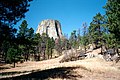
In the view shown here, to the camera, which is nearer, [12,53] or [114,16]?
[114,16]

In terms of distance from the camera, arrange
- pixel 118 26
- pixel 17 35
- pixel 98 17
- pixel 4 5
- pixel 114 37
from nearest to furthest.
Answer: pixel 4 5 < pixel 17 35 < pixel 118 26 < pixel 114 37 < pixel 98 17

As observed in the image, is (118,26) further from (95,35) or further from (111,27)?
(95,35)

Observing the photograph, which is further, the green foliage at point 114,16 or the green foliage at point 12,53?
the green foliage at point 12,53

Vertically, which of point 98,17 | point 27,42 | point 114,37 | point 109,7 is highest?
point 98,17

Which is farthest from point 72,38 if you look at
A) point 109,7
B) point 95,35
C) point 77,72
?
point 77,72

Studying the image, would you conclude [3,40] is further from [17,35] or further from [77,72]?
[77,72]

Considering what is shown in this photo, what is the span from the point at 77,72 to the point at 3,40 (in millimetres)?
Result: 8339

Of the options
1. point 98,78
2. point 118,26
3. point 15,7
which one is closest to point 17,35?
point 15,7

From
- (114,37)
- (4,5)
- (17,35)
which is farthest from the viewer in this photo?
(114,37)

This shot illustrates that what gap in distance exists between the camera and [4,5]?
49.4 ft

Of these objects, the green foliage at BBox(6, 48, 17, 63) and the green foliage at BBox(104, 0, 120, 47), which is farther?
the green foliage at BBox(6, 48, 17, 63)

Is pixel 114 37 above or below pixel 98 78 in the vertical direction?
above

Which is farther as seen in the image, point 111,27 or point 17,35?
point 111,27

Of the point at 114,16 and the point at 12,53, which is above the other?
the point at 114,16
